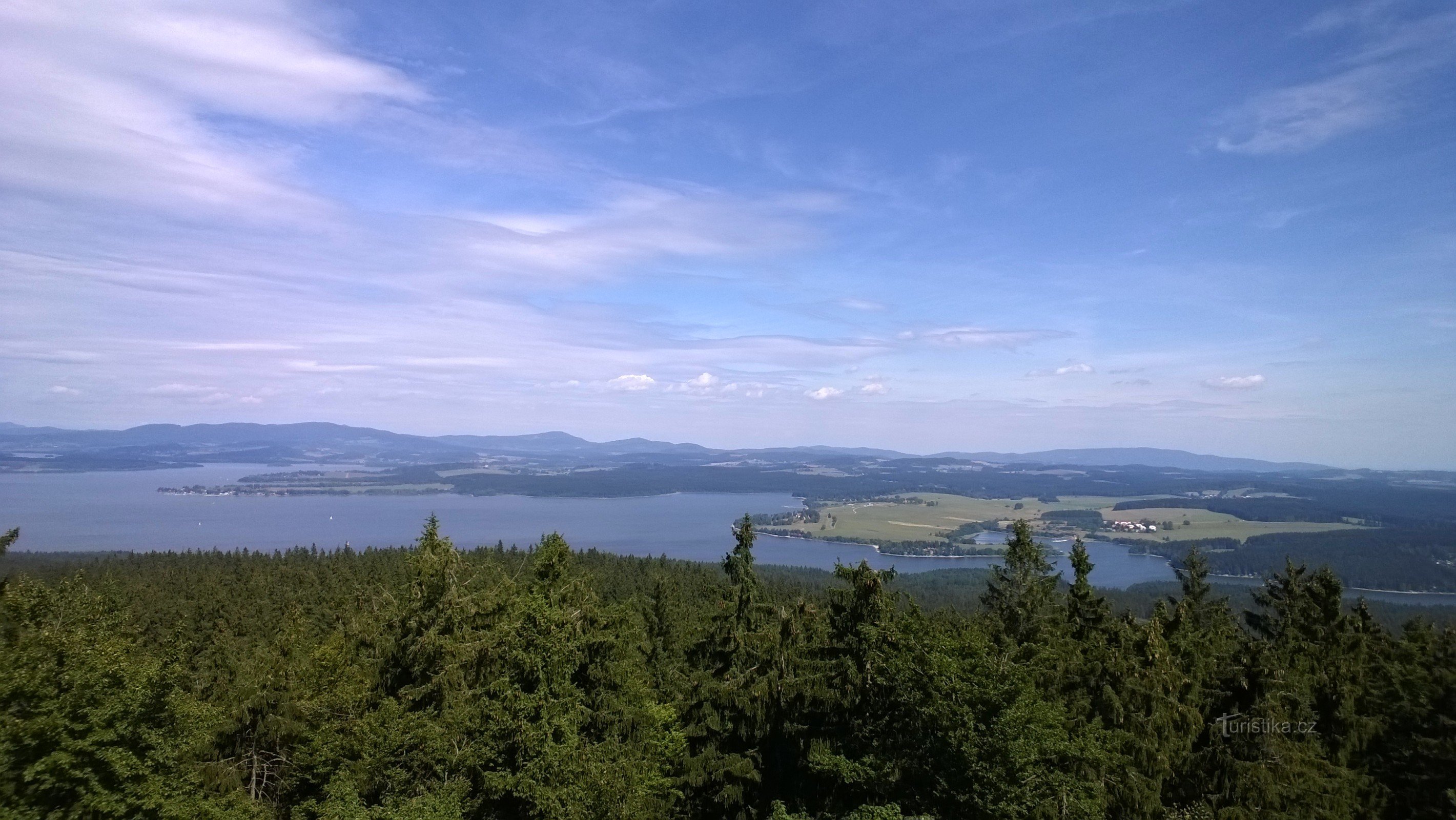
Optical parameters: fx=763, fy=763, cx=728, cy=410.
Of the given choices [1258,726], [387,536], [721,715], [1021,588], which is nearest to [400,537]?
[387,536]

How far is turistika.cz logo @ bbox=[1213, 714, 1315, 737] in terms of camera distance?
48.8 ft

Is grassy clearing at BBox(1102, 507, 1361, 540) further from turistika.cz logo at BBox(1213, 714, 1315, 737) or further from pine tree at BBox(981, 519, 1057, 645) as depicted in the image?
turistika.cz logo at BBox(1213, 714, 1315, 737)

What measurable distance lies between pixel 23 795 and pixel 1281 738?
70.2 ft

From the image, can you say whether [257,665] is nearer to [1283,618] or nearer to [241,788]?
[241,788]

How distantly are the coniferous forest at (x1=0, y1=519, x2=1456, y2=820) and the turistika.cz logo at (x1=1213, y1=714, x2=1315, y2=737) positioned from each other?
7cm

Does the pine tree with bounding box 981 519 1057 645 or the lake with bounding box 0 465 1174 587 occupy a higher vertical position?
the pine tree with bounding box 981 519 1057 645

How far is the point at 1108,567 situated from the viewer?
132m

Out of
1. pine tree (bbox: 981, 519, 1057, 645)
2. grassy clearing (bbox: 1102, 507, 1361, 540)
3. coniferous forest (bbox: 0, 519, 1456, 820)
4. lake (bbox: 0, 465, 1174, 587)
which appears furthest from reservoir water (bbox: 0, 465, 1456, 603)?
coniferous forest (bbox: 0, 519, 1456, 820)

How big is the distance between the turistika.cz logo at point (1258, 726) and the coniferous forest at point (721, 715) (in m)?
0.07

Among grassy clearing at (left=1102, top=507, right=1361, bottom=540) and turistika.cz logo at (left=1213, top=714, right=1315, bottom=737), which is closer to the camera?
turistika.cz logo at (left=1213, top=714, right=1315, bottom=737)

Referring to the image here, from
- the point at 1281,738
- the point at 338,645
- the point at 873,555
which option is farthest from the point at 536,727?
the point at 873,555

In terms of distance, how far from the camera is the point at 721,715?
61.0 feet

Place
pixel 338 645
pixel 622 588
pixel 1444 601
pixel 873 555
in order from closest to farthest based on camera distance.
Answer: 1. pixel 338 645
2. pixel 622 588
3. pixel 1444 601
4. pixel 873 555

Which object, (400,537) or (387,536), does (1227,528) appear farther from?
(387,536)
